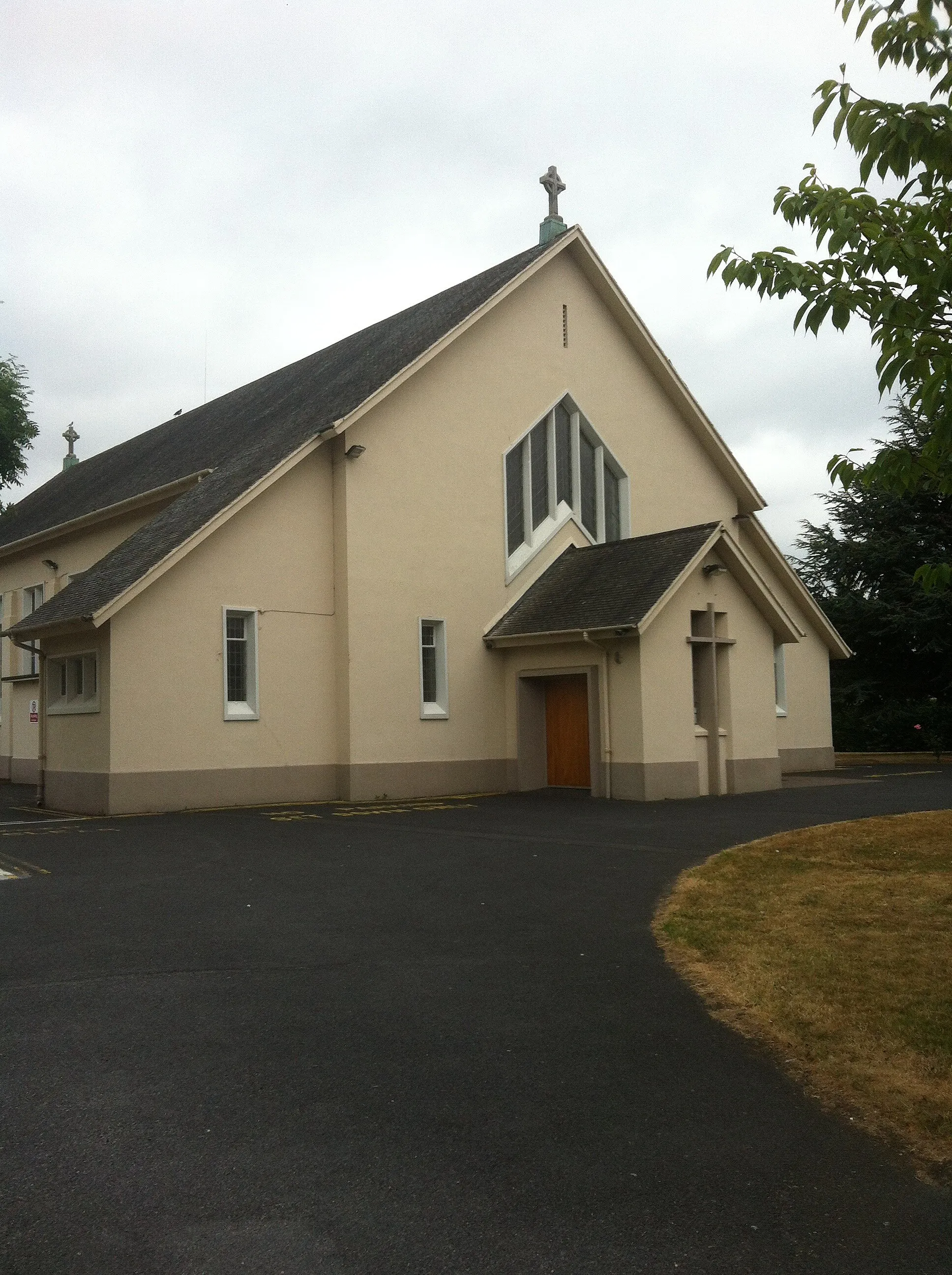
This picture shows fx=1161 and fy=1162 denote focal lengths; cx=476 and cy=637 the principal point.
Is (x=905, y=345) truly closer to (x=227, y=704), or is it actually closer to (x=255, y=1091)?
(x=255, y=1091)

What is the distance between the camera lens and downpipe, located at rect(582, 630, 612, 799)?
20719 millimetres

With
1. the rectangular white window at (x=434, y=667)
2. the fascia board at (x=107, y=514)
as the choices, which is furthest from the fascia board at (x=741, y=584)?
the fascia board at (x=107, y=514)

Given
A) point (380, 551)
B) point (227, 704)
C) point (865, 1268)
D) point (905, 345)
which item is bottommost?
point (865, 1268)

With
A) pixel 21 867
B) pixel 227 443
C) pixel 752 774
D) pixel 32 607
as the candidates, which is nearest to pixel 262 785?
pixel 21 867

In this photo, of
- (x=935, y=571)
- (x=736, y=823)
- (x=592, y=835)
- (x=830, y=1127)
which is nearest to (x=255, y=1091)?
(x=830, y=1127)

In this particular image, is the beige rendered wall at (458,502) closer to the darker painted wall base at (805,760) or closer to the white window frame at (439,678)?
the white window frame at (439,678)

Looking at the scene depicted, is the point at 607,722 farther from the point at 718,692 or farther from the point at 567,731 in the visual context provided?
the point at 718,692

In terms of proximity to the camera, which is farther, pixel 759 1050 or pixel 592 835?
pixel 592 835

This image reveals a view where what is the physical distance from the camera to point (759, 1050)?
228 inches

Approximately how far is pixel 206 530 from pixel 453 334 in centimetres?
648

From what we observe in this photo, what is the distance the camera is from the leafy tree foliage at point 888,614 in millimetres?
34219

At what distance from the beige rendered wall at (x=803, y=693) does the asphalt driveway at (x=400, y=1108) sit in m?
18.6

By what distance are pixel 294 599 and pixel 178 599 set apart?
2234 millimetres

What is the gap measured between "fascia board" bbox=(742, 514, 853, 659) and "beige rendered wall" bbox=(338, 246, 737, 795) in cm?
355
